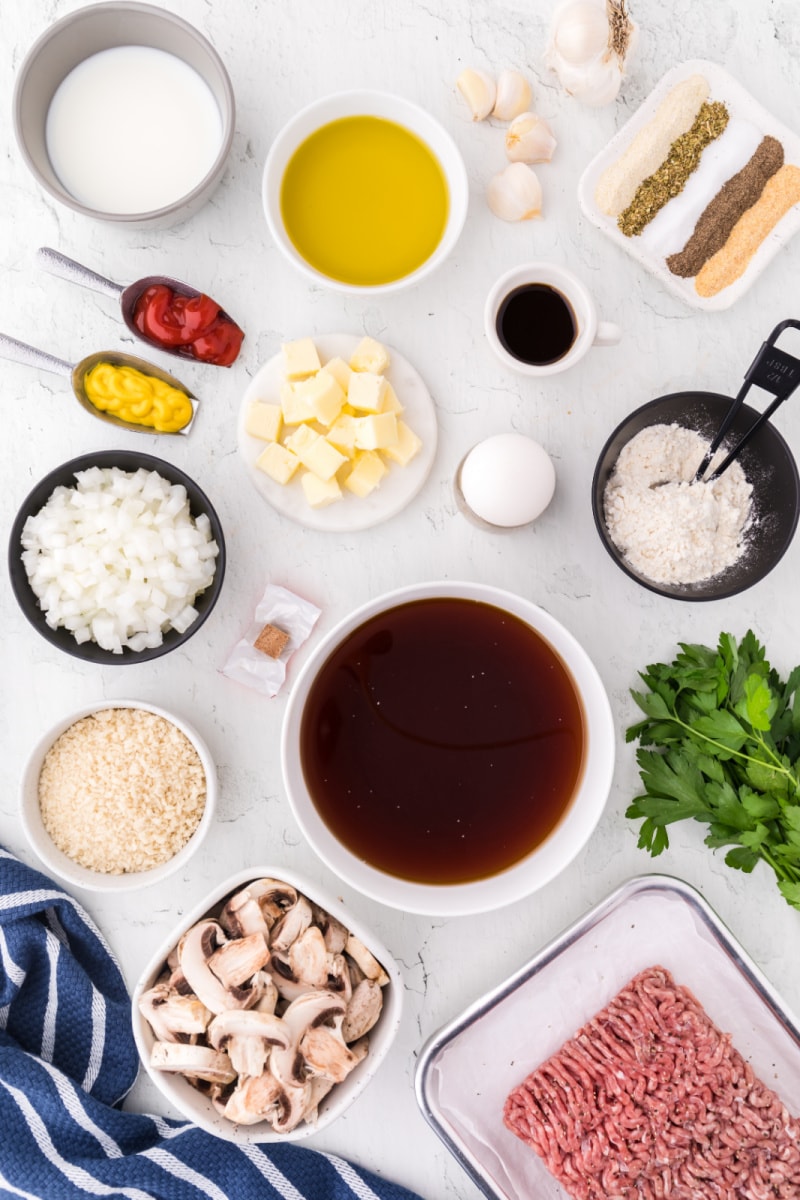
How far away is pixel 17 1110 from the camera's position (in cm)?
143

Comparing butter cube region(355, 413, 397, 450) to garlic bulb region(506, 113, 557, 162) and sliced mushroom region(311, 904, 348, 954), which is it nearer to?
garlic bulb region(506, 113, 557, 162)

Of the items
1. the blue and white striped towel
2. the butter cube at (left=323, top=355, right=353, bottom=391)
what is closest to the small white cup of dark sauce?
the butter cube at (left=323, top=355, right=353, bottom=391)

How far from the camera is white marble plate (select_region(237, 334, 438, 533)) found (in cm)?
150

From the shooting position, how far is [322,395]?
1426mm

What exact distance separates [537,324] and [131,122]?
27.7 inches

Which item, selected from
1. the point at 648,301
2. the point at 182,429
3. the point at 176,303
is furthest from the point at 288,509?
the point at 648,301

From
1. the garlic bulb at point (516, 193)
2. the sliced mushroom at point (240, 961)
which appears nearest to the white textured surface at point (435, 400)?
the garlic bulb at point (516, 193)

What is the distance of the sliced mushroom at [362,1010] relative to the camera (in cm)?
133

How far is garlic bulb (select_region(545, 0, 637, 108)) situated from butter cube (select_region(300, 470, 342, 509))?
29.6 inches

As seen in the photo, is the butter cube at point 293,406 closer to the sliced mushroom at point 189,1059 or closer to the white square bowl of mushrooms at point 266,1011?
the white square bowl of mushrooms at point 266,1011

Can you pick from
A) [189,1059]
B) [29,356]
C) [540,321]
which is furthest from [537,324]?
[189,1059]

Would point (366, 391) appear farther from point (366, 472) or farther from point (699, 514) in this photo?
point (699, 514)

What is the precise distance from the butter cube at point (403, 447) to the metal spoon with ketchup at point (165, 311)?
0.31 metres

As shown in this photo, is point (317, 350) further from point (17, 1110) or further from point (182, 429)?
point (17, 1110)
